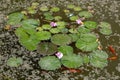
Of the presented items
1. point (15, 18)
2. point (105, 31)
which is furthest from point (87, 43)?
point (15, 18)

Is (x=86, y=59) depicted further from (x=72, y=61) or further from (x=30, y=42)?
(x=30, y=42)

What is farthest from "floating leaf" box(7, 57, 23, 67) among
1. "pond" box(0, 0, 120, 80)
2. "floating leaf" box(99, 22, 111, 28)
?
"floating leaf" box(99, 22, 111, 28)

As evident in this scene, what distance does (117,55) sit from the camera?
1981 mm

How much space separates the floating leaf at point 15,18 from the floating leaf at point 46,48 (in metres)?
0.37

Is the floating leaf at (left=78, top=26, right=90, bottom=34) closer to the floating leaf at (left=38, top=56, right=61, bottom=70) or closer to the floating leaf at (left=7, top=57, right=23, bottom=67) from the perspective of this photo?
the floating leaf at (left=38, top=56, right=61, bottom=70)

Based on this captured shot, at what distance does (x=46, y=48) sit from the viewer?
77.7 inches

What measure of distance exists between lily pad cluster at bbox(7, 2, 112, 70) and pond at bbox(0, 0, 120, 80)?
0.04m

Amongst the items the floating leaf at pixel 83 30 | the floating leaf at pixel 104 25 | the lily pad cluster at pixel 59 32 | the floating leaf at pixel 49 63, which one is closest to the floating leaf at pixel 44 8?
the lily pad cluster at pixel 59 32

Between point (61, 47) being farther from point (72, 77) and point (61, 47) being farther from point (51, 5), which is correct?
point (51, 5)

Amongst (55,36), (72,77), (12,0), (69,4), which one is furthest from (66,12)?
(72,77)

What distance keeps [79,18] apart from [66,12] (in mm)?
152

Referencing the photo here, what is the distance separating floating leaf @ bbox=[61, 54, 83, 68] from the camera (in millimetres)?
1849

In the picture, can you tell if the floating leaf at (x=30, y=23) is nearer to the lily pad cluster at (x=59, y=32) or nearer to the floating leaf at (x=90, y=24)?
the lily pad cluster at (x=59, y=32)

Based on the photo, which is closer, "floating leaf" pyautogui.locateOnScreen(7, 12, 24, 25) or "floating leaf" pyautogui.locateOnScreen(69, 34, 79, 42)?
"floating leaf" pyautogui.locateOnScreen(69, 34, 79, 42)
